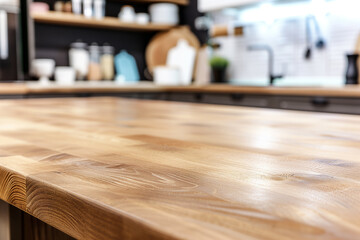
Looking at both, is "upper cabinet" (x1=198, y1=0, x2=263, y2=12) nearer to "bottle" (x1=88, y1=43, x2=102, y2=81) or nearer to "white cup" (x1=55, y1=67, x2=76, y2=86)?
"bottle" (x1=88, y1=43, x2=102, y2=81)

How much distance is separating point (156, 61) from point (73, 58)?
2.81 feet

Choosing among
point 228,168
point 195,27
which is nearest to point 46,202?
point 228,168

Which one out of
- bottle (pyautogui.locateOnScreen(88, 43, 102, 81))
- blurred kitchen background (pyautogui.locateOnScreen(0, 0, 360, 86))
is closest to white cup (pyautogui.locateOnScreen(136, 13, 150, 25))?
blurred kitchen background (pyautogui.locateOnScreen(0, 0, 360, 86))

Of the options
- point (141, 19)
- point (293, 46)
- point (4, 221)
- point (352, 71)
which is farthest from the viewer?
point (141, 19)

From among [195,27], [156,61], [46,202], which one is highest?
[195,27]

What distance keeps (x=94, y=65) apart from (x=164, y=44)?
73 centimetres

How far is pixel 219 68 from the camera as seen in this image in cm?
394

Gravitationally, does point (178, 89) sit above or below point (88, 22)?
below

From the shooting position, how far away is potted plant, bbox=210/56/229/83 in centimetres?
393

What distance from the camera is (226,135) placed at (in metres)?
0.84

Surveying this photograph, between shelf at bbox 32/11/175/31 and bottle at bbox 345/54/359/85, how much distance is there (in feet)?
5.89

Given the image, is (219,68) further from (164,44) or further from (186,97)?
(164,44)

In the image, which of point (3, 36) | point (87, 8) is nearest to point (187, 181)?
point (3, 36)

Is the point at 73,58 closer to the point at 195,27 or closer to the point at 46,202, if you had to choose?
the point at 195,27
